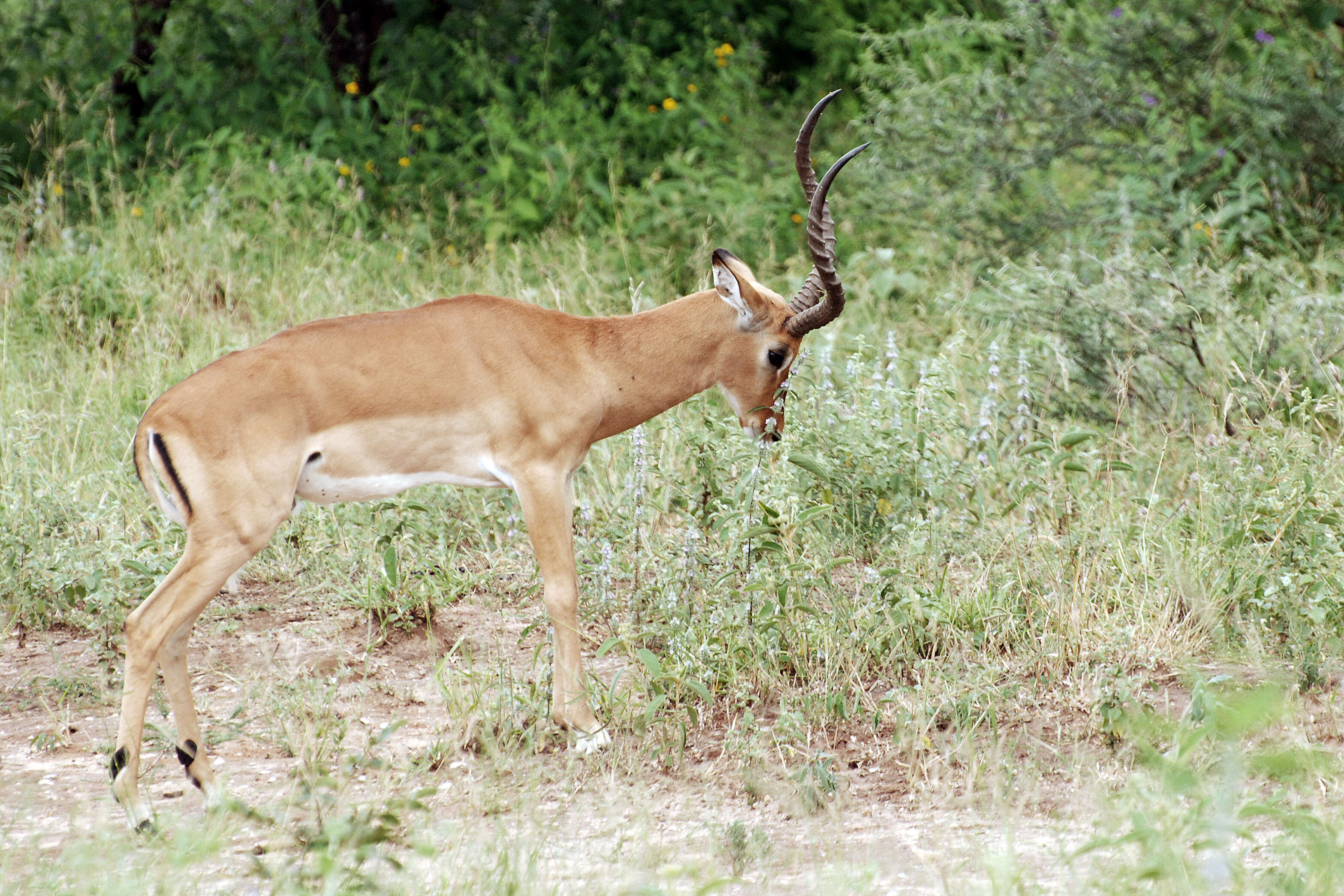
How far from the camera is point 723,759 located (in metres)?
4.14

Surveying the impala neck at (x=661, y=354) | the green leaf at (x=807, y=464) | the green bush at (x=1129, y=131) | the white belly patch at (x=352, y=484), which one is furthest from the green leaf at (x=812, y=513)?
the green bush at (x=1129, y=131)

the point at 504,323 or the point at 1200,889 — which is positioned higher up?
the point at 504,323

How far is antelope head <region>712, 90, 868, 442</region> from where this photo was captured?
4.41m

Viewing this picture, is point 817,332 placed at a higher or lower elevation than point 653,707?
higher

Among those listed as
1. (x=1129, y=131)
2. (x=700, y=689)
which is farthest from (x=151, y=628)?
(x=1129, y=131)

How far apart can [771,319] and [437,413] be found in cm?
110

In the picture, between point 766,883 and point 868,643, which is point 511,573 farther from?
point 766,883

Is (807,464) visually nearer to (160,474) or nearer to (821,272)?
(821,272)

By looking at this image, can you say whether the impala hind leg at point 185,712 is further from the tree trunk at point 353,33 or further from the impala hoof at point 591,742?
the tree trunk at point 353,33

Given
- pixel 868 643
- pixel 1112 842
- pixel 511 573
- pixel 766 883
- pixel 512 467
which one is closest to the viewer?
pixel 1112 842

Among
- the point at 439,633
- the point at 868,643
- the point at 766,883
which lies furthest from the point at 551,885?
the point at 439,633

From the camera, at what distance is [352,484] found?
406 cm

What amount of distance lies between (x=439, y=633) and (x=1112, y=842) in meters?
2.93

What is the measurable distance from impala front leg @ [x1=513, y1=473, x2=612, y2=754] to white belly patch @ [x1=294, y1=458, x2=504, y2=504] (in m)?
0.28
